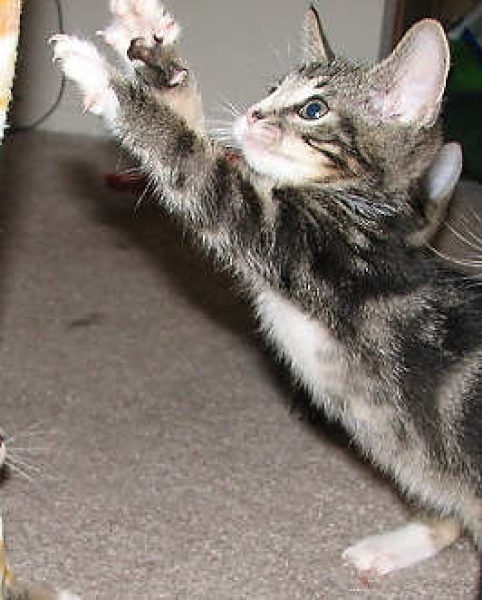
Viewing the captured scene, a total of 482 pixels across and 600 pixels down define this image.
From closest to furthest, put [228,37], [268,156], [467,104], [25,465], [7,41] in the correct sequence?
1. [7,41]
2. [268,156]
3. [25,465]
4. [467,104]
5. [228,37]

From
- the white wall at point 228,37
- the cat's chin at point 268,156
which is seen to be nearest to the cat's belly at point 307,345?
the cat's chin at point 268,156

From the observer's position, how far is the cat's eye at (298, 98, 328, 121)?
1375 mm

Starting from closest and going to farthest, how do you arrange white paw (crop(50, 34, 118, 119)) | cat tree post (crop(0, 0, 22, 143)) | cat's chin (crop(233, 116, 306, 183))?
1. cat tree post (crop(0, 0, 22, 143))
2. white paw (crop(50, 34, 118, 119))
3. cat's chin (crop(233, 116, 306, 183))

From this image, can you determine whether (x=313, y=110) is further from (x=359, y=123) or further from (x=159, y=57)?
(x=159, y=57)

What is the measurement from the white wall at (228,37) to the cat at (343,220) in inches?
77.6

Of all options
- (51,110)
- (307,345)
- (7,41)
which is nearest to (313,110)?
(307,345)

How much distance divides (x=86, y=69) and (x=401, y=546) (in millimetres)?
794

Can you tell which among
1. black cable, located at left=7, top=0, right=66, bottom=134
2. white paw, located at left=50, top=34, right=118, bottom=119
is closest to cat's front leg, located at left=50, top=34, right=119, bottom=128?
white paw, located at left=50, top=34, right=118, bottom=119

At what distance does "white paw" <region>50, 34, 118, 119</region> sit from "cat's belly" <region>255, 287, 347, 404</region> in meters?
0.33

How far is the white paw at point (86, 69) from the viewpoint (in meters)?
1.22

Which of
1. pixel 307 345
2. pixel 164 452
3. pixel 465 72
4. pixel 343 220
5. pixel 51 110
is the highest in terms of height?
pixel 343 220

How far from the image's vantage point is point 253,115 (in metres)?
1.39

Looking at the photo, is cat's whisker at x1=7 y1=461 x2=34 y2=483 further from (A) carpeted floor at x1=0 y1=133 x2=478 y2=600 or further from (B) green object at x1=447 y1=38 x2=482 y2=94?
(B) green object at x1=447 y1=38 x2=482 y2=94

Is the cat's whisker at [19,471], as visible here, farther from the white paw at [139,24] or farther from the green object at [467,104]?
the green object at [467,104]
